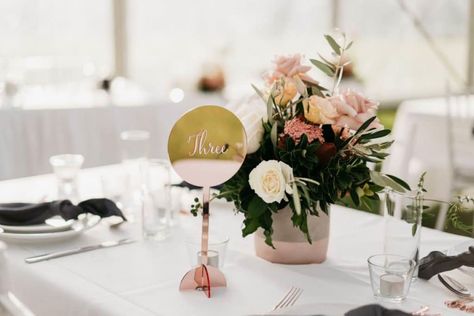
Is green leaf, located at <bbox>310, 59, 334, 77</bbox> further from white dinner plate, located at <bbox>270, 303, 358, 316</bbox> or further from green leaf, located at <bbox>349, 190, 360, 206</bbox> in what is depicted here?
white dinner plate, located at <bbox>270, 303, 358, 316</bbox>

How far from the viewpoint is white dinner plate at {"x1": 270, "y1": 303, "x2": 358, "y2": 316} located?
3.28ft

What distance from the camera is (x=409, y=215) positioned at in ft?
4.01

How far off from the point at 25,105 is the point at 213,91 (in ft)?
4.50

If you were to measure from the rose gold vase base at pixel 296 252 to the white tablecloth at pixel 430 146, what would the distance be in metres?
2.57

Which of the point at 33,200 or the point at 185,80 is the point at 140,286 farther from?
the point at 185,80

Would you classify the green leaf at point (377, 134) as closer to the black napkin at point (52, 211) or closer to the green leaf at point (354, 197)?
the green leaf at point (354, 197)

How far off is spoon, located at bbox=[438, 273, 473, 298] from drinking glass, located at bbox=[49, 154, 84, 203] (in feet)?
2.81

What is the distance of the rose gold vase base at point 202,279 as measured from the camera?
3.76 ft

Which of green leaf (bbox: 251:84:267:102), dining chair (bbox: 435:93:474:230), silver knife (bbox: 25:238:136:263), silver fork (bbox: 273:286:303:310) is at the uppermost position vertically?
green leaf (bbox: 251:84:267:102)

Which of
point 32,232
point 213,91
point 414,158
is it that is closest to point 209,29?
point 213,91

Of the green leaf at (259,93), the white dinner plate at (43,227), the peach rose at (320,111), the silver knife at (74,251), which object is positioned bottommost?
the silver knife at (74,251)

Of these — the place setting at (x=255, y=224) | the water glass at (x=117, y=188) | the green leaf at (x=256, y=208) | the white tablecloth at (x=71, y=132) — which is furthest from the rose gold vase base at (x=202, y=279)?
the white tablecloth at (x=71, y=132)

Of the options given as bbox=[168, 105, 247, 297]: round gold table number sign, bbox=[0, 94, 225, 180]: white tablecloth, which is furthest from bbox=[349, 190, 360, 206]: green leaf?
bbox=[0, 94, 225, 180]: white tablecloth

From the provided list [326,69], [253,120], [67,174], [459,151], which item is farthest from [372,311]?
[459,151]
